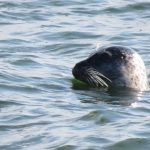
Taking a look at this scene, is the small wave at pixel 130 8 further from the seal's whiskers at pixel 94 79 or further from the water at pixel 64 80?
the seal's whiskers at pixel 94 79

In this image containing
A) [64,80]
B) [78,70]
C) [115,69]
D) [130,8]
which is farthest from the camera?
[130,8]

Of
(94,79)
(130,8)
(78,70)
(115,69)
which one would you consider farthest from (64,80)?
(130,8)

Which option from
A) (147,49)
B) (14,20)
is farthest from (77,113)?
(14,20)

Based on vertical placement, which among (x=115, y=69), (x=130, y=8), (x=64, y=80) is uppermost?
(x=130, y=8)

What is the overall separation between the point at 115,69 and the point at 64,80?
0.71m

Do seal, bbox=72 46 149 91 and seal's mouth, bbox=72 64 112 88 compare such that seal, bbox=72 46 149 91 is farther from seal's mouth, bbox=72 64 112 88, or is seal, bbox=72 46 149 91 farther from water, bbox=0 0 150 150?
water, bbox=0 0 150 150

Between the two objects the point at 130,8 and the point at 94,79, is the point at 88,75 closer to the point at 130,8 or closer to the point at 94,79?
the point at 94,79

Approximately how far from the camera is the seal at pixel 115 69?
1130 centimetres

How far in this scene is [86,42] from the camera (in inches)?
551

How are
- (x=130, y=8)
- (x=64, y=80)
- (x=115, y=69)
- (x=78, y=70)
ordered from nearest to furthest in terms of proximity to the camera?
(x=78, y=70), (x=115, y=69), (x=64, y=80), (x=130, y=8)

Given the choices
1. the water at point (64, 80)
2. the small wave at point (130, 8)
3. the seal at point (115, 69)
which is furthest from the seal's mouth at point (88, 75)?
the small wave at point (130, 8)

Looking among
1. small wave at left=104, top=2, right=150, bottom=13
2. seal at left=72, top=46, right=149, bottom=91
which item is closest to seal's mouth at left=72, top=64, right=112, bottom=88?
seal at left=72, top=46, right=149, bottom=91

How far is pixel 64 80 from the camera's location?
38.0ft

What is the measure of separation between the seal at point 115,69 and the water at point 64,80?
300mm
